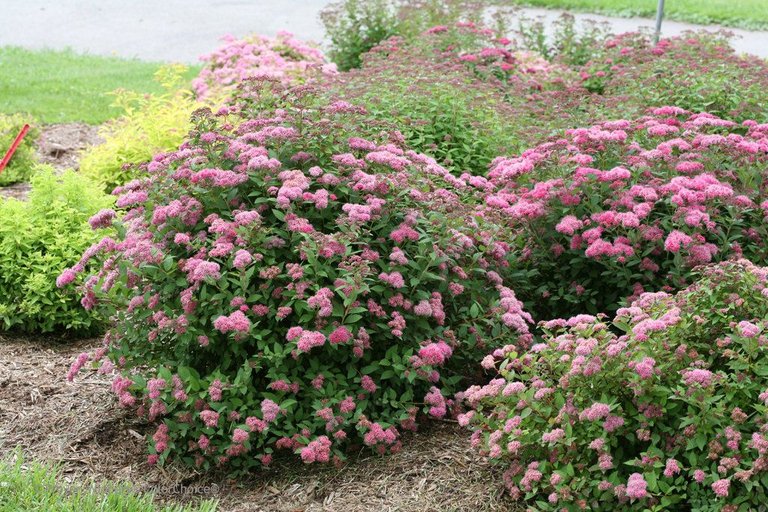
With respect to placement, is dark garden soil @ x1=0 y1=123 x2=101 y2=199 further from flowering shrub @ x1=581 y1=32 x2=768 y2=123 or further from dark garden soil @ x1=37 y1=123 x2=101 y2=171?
flowering shrub @ x1=581 y1=32 x2=768 y2=123

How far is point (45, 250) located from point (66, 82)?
261 inches

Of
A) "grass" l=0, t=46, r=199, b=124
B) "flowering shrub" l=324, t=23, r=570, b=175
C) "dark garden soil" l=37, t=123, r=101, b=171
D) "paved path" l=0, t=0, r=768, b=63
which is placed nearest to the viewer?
"flowering shrub" l=324, t=23, r=570, b=175

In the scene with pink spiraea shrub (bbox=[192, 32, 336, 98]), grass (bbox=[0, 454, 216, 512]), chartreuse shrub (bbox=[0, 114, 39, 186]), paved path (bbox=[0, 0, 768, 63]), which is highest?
pink spiraea shrub (bbox=[192, 32, 336, 98])

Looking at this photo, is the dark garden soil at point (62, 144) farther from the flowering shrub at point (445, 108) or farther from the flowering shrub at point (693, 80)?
the flowering shrub at point (693, 80)

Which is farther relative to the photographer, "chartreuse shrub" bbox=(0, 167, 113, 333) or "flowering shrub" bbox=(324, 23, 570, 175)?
"flowering shrub" bbox=(324, 23, 570, 175)

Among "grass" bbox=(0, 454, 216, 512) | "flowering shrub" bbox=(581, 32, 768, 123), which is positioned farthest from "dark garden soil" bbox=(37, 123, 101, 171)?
"grass" bbox=(0, 454, 216, 512)

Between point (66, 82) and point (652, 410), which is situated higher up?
point (652, 410)

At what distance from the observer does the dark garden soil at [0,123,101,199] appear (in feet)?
27.0

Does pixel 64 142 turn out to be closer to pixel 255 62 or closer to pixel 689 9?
pixel 255 62

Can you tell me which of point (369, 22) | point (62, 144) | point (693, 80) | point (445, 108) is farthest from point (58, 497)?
point (369, 22)

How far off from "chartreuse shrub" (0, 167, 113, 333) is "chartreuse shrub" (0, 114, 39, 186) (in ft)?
6.36

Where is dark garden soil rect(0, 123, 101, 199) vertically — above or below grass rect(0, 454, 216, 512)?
below

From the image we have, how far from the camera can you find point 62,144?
8.86 m

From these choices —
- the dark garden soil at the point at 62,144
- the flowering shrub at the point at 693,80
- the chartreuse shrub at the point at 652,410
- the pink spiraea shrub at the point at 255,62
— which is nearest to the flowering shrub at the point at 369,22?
the pink spiraea shrub at the point at 255,62
